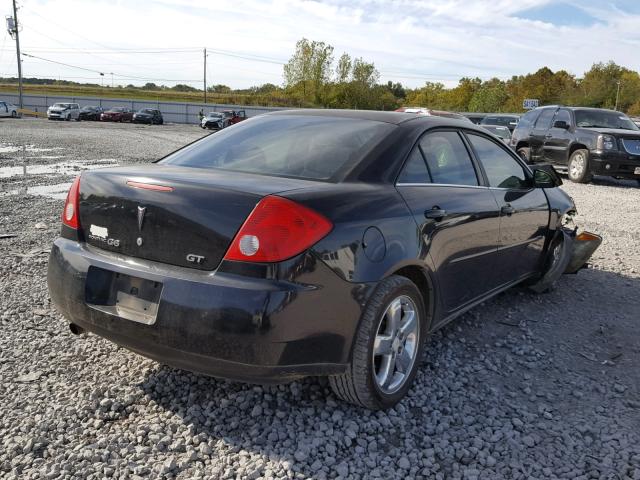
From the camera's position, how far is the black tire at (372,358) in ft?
9.25

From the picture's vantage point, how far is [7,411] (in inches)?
115

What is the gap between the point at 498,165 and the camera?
4445mm

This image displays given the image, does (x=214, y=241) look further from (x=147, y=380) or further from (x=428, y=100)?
(x=428, y=100)

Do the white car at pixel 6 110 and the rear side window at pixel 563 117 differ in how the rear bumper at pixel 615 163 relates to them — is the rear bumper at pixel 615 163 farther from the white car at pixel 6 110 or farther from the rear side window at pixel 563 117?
the white car at pixel 6 110

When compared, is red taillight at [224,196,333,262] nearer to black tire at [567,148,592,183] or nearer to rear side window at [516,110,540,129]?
black tire at [567,148,592,183]

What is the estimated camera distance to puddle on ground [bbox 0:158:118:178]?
37.5 ft

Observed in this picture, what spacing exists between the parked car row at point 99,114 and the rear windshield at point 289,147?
152 ft

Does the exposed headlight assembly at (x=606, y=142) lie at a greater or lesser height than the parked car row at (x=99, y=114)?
greater

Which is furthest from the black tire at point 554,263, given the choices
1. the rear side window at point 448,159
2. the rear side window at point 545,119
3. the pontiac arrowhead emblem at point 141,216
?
the rear side window at point 545,119

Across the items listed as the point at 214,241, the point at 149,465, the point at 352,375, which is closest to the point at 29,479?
the point at 149,465

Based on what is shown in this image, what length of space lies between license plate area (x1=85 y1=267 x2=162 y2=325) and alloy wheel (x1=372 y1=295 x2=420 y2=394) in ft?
3.53

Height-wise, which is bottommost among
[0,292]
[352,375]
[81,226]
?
[0,292]

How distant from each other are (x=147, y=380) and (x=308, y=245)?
1.38 metres

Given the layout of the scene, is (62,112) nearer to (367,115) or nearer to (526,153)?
(526,153)
